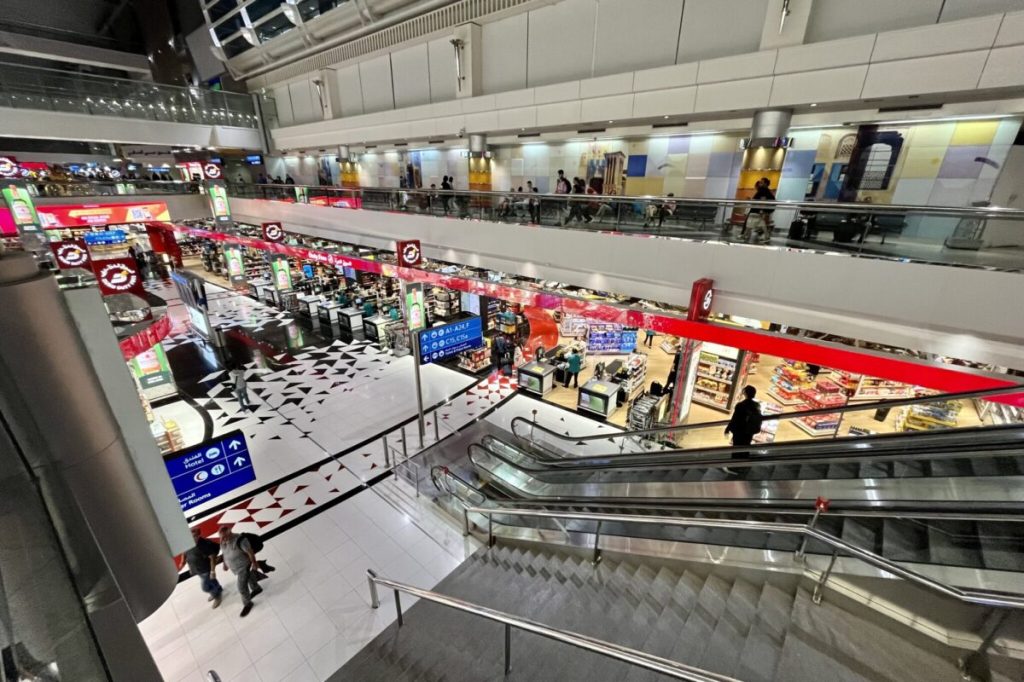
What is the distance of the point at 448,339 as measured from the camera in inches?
287

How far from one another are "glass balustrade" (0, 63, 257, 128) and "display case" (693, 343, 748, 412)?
2290cm

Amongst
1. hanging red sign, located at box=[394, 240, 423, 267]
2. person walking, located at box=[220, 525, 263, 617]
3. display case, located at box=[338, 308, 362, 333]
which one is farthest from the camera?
display case, located at box=[338, 308, 362, 333]

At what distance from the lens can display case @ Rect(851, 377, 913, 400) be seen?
31.1 feet

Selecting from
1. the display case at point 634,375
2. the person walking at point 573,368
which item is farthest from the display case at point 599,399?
the person walking at point 573,368

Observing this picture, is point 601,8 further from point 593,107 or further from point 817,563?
point 817,563

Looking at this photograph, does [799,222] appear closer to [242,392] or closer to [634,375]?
[634,375]

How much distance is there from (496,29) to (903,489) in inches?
569

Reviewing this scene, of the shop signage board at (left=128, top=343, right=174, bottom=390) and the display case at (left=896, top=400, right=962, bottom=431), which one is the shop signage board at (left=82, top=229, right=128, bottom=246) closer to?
the shop signage board at (left=128, top=343, right=174, bottom=390)

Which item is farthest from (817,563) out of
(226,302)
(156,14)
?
(156,14)

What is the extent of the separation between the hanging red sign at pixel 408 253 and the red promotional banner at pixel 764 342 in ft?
0.57

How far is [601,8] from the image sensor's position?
405 inches

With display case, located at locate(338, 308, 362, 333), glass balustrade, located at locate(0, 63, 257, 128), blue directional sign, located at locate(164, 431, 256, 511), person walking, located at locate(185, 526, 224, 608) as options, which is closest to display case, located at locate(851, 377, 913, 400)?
blue directional sign, located at locate(164, 431, 256, 511)

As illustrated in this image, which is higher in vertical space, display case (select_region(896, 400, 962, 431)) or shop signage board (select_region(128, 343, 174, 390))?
shop signage board (select_region(128, 343, 174, 390))

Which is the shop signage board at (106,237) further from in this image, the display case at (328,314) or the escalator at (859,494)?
the escalator at (859,494)
